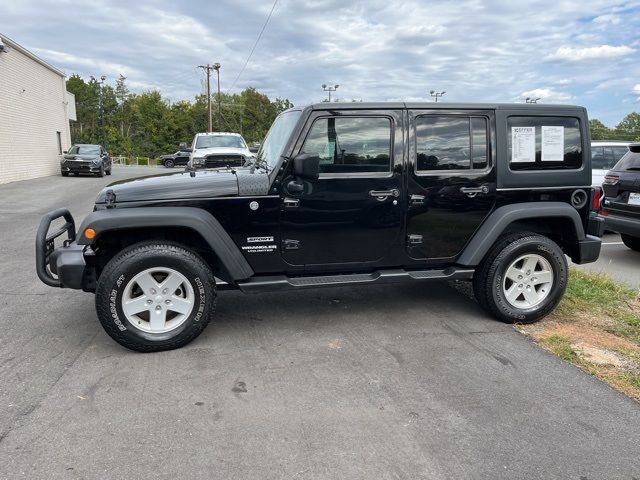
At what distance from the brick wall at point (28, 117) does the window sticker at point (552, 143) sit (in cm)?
2000

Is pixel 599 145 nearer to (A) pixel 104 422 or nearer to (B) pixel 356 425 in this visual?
(B) pixel 356 425

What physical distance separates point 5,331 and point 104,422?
6.49ft

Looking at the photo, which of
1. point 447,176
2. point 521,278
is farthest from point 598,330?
point 447,176

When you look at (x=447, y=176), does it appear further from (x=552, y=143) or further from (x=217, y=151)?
(x=217, y=151)

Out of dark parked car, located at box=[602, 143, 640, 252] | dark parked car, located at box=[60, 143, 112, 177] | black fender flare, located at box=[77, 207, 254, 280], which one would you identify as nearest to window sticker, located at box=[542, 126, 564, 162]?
black fender flare, located at box=[77, 207, 254, 280]

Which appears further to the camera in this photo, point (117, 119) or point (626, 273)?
point (117, 119)

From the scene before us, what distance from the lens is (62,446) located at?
8.74 ft

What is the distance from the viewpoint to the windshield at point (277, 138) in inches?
168

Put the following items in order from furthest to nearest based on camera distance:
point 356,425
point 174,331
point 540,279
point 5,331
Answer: point 540,279
point 5,331
point 174,331
point 356,425

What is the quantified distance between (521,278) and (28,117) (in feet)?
77.0

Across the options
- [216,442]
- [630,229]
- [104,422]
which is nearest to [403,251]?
[216,442]

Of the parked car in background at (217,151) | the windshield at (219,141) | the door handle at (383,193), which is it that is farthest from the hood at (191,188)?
the windshield at (219,141)

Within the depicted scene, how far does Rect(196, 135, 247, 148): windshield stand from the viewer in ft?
45.4

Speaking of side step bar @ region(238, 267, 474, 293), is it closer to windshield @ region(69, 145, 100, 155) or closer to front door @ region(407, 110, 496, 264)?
front door @ region(407, 110, 496, 264)
